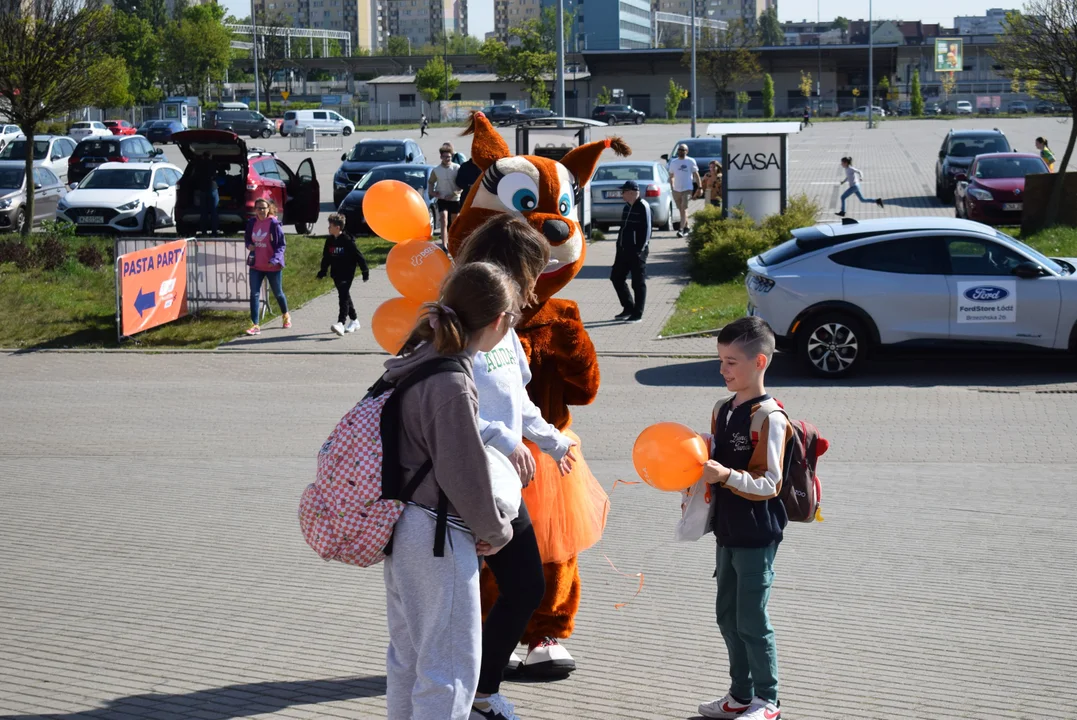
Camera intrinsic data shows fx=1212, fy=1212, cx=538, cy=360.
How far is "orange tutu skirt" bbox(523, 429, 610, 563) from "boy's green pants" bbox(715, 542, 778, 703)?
0.64 metres

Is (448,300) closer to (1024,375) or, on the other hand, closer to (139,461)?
(139,461)

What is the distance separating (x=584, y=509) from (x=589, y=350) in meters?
0.69

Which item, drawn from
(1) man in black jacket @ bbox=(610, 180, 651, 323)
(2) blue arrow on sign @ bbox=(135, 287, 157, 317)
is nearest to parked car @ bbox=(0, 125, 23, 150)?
(2) blue arrow on sign @ bbox=(135, 287, 157, 317)

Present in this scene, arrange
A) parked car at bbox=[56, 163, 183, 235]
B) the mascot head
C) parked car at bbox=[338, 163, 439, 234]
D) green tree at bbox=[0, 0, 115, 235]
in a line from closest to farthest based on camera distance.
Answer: the mascot head < green tree at bbox=[0, 0, 115, 235] < parked car at bbox=[338, 163, 439, 234] < parked car at bbox=[56, 163, 183, 235]

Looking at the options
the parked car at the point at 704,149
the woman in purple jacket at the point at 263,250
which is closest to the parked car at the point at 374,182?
the woman in purple jacket at the point at 263,250

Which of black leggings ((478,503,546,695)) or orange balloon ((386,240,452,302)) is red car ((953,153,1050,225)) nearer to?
orange balloon ((386,240,452,302))

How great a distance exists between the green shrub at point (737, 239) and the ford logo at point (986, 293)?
574cm

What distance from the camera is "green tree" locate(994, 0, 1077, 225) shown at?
20.9m

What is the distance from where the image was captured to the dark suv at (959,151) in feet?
94.0

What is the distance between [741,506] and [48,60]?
1811 centimetres

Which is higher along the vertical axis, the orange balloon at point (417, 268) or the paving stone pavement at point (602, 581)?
the orange balloon at point (417, 268)

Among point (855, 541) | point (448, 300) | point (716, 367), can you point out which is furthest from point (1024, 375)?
point (448, 300)

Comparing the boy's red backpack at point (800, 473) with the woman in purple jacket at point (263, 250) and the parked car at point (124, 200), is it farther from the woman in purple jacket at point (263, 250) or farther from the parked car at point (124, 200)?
the parked car at point (124, 200)

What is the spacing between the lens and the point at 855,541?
680 cm
